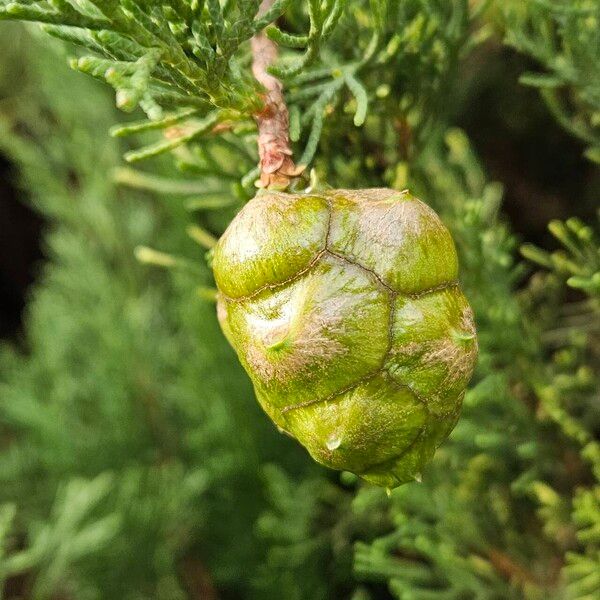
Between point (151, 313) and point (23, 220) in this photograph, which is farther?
point (23, 220)

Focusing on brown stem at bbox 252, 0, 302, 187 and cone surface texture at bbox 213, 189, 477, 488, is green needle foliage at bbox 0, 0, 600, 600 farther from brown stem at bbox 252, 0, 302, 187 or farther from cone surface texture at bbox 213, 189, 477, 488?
cone surface texture at bbox 213, 189, 477, 488

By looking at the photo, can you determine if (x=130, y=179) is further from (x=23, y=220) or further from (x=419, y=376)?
(x=23, y=220)

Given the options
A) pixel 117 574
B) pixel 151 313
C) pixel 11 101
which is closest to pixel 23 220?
pixel 11 101

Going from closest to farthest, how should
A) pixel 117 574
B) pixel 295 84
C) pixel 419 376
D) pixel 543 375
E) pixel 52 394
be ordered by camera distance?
pixel 419 376
pixel 295 84
pixel 543 375
pixel 117 574
pixel 52 394

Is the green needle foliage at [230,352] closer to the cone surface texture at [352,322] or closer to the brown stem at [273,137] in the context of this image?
the brown stem at [273,137]

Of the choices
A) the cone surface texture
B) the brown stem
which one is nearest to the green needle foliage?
the brown stem

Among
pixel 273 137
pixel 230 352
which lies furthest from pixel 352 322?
pixel 230 352
